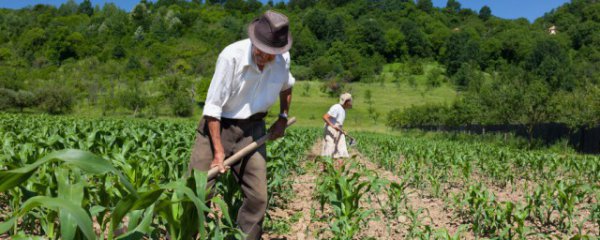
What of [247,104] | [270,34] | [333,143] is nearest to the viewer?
[270,34]

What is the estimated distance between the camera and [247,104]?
362 cm

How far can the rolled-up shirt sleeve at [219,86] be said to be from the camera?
3332 mm

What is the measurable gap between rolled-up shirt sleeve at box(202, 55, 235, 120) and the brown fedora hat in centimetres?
25

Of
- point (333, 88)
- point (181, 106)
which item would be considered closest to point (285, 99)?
point (181, 106)

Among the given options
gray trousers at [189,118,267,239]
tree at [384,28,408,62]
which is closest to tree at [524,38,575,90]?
tree at [384,28,408,62]

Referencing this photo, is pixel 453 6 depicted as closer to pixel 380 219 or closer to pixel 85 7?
pixel 85 7

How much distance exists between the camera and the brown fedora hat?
130 inches

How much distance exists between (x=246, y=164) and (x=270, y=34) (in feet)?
3.43

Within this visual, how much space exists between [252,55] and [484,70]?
10727cm

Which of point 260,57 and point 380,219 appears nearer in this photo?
point 260,57

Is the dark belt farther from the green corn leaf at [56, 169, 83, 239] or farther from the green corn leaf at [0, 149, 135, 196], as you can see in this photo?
the green corn leaf at [0, 149, 135, 196]

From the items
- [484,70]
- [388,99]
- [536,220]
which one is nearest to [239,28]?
[388,99]

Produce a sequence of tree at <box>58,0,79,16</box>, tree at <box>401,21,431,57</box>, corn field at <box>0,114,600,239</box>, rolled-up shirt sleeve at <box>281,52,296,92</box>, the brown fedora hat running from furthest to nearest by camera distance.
Answer: 1. tree at <box>58,0,79,16</box>
2. tree at <box>401,21,431,57</box>
3. rolled-up shirt sleeve at <box>281,52,296,92</box>
4. the brown fedora hat
5. corn field at <box>0,114,600,239</box>

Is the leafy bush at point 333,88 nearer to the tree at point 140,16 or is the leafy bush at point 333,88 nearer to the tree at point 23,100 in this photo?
the tree at point 23,100
